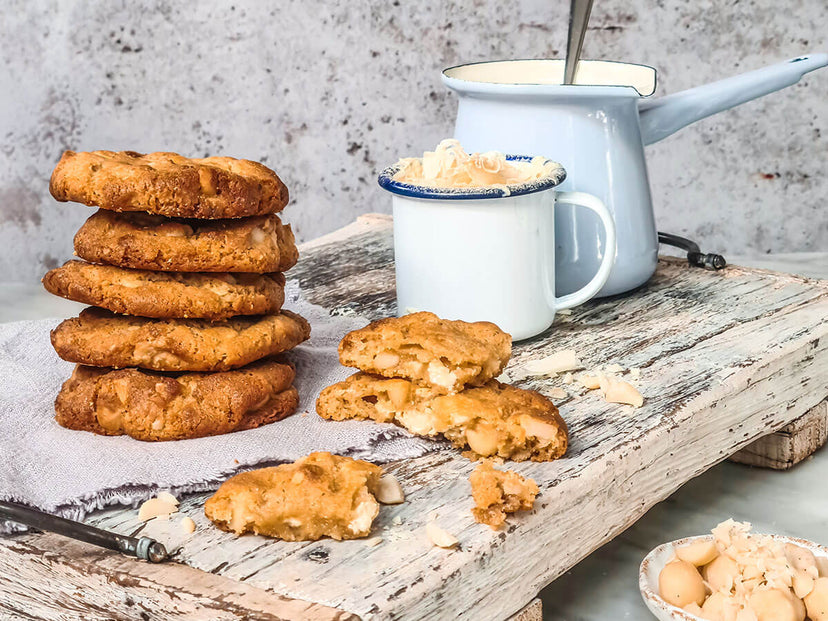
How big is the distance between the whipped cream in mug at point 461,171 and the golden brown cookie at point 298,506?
0.46m

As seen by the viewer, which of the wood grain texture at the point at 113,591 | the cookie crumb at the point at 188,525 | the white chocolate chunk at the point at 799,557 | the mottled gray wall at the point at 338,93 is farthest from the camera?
the mottled gray wall at the point at 338,93

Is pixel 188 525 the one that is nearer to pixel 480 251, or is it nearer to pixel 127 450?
pixel 127 450

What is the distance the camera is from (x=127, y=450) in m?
0.98

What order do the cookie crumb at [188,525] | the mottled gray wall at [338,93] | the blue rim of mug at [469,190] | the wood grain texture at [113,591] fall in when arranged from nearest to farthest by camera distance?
the wood grain texture at [113,591], the cookie crumb at [188,525], the blue rim of mug at [469,190], the mottled gray wall at [338,93]

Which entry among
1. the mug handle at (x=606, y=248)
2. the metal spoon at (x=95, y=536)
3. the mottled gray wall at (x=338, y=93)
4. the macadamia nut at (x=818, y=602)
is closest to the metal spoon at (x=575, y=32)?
the mug handle at (x=606, y=248)

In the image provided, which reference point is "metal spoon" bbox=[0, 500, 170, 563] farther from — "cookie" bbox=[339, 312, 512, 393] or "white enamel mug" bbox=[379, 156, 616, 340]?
"white enamel mug" bbox=[379, 156, 616, 340]

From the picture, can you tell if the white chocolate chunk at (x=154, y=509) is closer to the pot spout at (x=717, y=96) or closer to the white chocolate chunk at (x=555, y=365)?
the white chocolate chunk at (x=555, y=365)

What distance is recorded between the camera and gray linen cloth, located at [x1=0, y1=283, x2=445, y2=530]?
901 millimetres

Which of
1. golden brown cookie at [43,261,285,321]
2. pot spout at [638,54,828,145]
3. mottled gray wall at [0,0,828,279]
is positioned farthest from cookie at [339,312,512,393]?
mottled gray wall at [0,0,828,279]

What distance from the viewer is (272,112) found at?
2.60 metres

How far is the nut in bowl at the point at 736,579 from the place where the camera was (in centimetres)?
88

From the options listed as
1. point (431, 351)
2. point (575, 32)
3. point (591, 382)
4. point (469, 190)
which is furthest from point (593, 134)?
point (431, 351)

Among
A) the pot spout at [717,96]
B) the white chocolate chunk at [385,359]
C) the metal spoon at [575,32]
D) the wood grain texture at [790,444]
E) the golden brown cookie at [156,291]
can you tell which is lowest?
the wood grain texture at [790,444]

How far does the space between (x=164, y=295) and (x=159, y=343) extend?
4 cm
